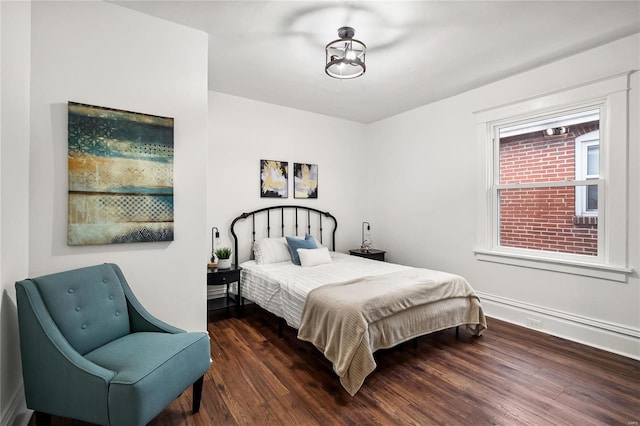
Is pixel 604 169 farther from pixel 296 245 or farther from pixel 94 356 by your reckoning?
pixel 94 356

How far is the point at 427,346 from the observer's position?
2854mm

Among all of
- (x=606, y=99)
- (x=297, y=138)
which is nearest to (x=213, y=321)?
(x=297, y=138)

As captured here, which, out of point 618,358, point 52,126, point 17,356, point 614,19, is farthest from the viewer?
point 618,358

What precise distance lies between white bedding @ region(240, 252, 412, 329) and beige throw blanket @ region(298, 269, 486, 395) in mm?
189

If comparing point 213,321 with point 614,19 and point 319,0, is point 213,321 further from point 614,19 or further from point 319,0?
point 614,19

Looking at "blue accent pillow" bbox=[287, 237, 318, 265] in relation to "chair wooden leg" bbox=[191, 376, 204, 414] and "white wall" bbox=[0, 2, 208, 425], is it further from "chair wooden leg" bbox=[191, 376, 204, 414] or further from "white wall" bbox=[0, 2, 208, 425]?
"chair wooden leg" bbox=[191, 376, 204, 414]

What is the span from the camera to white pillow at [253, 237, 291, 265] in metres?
3.82

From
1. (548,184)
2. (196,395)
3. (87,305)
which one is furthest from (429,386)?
(548,184)

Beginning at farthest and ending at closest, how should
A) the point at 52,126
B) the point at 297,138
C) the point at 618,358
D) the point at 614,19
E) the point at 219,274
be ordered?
1. the point at 297,138
2. the point at 219,274
3. the point at 618,358
4. the point at 614,19
5. the point at 52,126

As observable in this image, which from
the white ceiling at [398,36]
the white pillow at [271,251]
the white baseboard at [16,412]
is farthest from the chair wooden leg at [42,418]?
the white ceiling at [398,36]

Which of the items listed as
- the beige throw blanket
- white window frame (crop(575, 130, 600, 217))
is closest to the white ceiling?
white window frame (crop(575, 130, 600, 217))

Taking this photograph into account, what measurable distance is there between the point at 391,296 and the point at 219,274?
185 centimetres

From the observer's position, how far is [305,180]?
4.64 m

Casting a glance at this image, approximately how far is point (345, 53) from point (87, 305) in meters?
2.57
